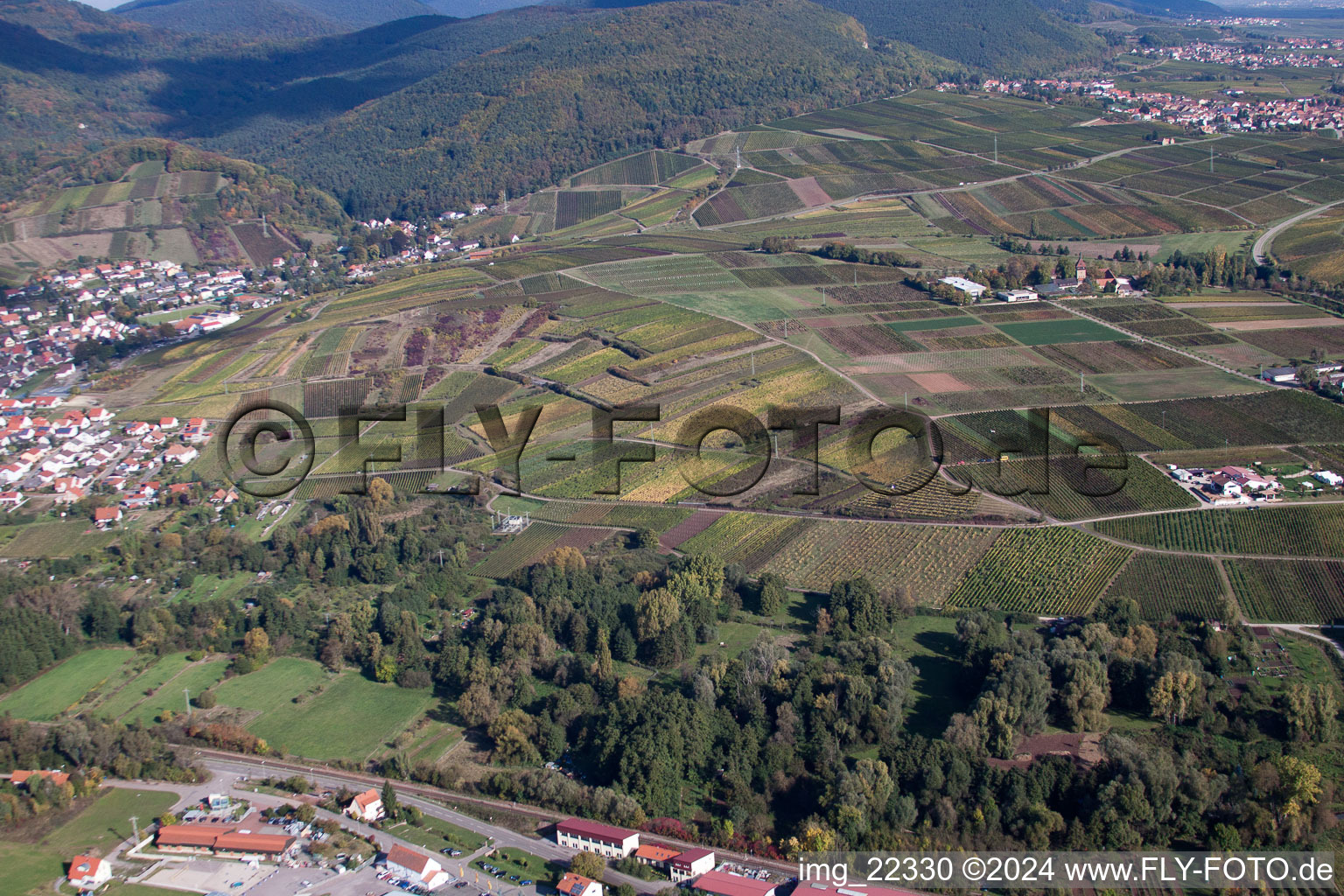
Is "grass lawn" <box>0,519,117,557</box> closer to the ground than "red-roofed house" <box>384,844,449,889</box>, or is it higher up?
higher up

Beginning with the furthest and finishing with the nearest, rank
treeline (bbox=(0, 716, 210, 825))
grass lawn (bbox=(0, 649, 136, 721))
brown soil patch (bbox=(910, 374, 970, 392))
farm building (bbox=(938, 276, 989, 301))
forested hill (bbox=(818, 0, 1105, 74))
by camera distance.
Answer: forested hill (bbox=(818, 0, 1105, 74)) < farm building (bbox=(938, 276, 989, 301)) < brown soil patch (bbox=(910, 374, 970, 392)) < grass lawn (bbox=(0, 649, 136, 721)) < treeline (bbox=(0, 716, 210, 825))

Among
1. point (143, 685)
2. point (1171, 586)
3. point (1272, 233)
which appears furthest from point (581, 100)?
point (1171, 586)

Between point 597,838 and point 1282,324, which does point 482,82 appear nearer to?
point 1282,324

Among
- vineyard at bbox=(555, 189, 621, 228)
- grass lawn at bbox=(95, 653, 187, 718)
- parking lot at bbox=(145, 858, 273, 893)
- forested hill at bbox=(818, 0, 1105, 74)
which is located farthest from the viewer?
forested hill at bbox=(818, 0, 1105, 74)

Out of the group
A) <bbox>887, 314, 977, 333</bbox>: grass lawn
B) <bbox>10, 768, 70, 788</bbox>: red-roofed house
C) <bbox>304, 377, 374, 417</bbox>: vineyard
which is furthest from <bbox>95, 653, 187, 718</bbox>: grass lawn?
<bbox>887, 314, 977, 333</bbox>: grass lawn

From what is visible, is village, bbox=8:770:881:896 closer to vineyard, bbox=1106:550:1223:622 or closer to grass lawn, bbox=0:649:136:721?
grass lawn, bbox=0:649:136:721
